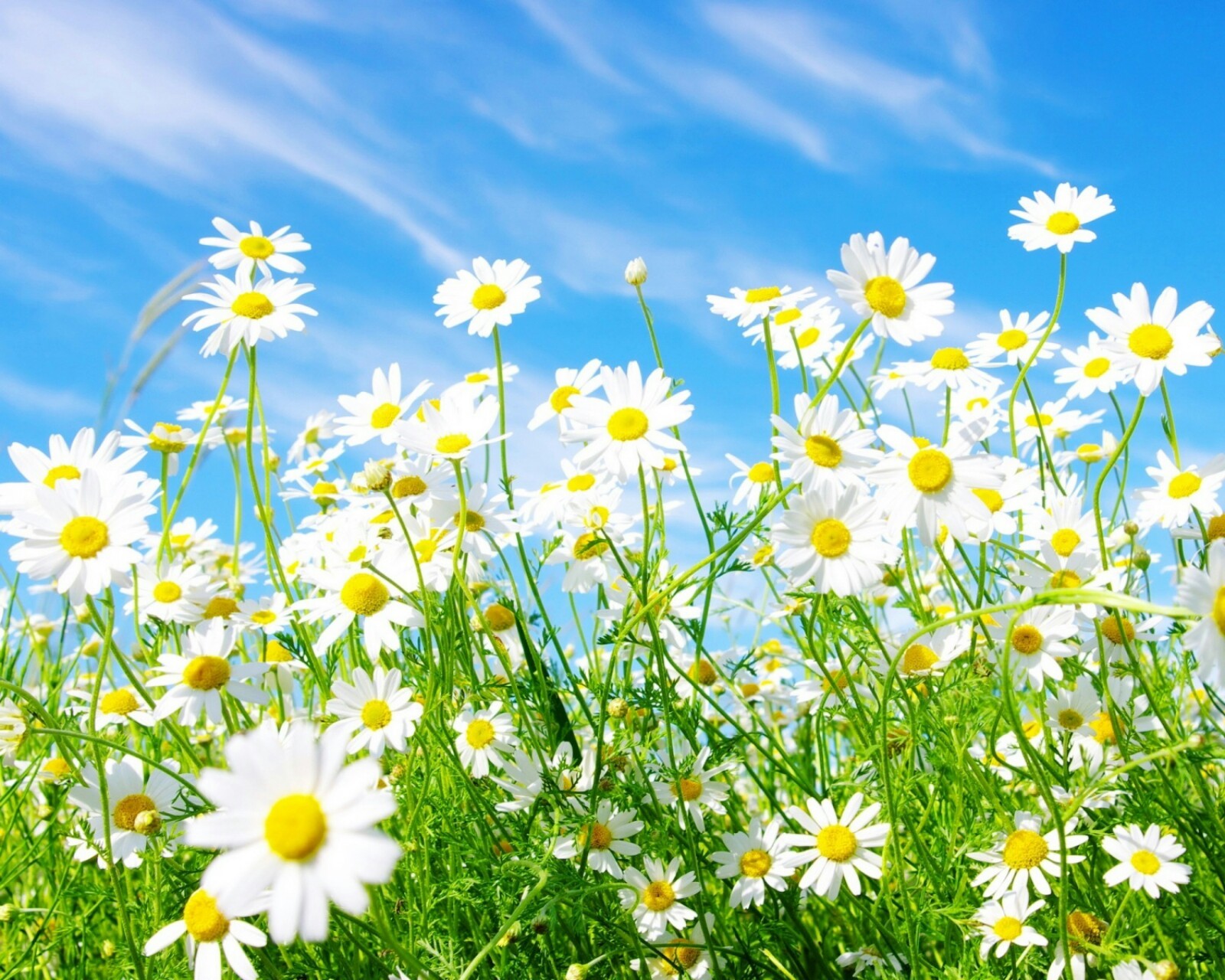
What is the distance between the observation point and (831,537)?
1.75 m

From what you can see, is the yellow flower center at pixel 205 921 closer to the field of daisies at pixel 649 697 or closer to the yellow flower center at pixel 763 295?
→ the field of daisies at pixel 649 697

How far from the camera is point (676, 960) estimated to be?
6.82ft

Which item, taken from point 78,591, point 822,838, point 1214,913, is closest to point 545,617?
point 822,838

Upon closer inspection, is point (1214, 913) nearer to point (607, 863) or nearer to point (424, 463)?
point (607, 863)

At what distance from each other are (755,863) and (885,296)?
1.10 metres

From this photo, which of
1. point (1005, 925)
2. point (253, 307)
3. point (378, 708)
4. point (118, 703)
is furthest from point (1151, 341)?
point (118, 703)

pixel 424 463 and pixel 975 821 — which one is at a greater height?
pixel 424 463

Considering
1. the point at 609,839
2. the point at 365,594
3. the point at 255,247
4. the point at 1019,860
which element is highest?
the point at 255,247

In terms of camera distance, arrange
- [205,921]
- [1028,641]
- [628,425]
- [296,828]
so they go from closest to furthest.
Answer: [296,828] < [205,921] < [628,425] < [1028,641]

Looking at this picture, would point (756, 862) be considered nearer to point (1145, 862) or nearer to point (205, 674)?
point (1145, 862)

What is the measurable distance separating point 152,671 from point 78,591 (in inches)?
21.3

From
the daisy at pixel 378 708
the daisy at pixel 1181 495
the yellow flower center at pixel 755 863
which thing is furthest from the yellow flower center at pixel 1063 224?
the daisy at pixel 378 708

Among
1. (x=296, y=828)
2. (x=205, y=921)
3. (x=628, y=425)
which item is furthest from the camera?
(x=628, y=425)

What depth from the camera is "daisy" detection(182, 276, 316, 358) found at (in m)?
2.27
